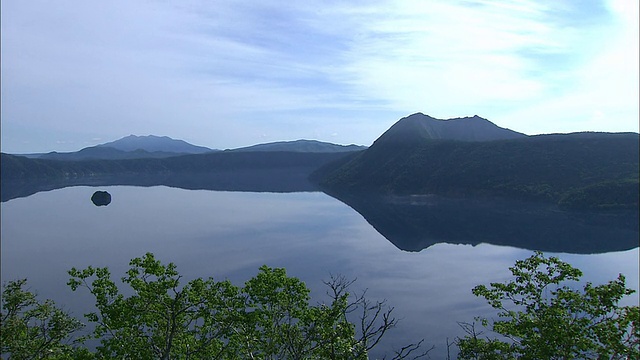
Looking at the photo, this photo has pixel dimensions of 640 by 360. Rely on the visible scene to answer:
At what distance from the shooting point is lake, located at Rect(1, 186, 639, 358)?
51531mm

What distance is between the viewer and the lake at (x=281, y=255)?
51531mm

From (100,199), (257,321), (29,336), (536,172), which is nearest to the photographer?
(257,321)

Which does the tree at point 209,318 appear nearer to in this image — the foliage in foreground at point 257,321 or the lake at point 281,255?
the foliage in foreground at point 257,321

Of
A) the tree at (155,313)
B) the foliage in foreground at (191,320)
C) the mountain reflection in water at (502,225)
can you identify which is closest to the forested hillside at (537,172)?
the mountain reflection in water at (502,225)

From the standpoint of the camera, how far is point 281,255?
77.2 meters

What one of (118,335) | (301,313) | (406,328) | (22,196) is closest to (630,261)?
(406,328)

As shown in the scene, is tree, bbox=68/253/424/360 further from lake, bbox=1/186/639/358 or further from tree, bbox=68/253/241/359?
lake, bbox=1/186/639/358

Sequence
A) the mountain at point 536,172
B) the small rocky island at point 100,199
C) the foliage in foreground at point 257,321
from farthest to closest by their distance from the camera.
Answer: the small rocky island at point 100,199 → the mountain at point 536,172 → the foliage in foreground at point 257,321

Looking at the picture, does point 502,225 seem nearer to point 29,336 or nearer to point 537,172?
point 537,172

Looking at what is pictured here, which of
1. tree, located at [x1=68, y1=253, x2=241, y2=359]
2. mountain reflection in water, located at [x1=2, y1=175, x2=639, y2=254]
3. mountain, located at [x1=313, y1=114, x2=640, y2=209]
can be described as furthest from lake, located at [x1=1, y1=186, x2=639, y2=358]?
mountain, located at [x1=313, y1=114, x2=640, y2=209]

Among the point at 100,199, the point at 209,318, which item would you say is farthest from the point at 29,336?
the point at 100,199

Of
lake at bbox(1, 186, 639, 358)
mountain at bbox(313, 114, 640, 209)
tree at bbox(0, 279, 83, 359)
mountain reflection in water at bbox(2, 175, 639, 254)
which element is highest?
mountain at bbox(313, 114, 640, 209)

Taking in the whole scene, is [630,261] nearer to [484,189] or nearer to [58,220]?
[484,189]

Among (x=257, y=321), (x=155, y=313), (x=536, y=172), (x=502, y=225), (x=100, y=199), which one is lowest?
(x=502, y=225)
